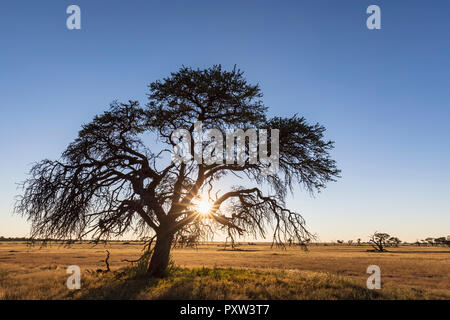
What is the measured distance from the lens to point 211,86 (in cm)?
1444

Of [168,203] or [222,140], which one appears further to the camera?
[168,203]

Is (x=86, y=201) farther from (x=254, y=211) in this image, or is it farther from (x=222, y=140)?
(x=254, y=211)

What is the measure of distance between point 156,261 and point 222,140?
22.7 feet

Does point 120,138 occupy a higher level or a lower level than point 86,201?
higher

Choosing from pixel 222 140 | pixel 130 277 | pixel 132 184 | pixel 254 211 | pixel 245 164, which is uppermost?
pixel 222 140

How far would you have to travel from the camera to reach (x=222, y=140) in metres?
14.9

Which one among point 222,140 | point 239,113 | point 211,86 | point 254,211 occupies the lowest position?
point 254,211
